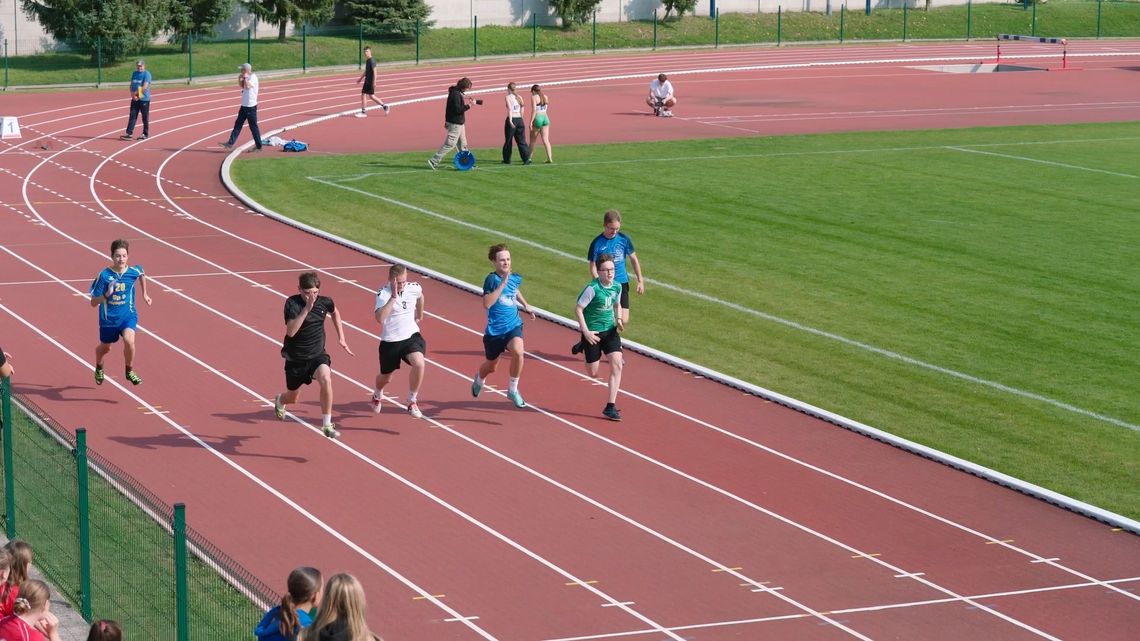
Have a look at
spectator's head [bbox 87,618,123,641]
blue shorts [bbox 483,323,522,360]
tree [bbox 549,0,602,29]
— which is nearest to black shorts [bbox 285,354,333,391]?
blue shorts [bbox 483,323,522,360]

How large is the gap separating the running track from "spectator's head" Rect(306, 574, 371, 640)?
12.4 ft

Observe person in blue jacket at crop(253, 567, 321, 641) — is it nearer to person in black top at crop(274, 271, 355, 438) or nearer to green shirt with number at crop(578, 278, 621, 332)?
person in black top at crop(274, 271, 355, 438)

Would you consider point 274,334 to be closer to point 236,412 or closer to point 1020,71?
point 236,412

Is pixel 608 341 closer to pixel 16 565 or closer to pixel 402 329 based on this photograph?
pixel 402 329

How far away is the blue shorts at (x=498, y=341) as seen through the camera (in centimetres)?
1661

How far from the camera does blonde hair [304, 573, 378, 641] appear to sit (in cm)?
753

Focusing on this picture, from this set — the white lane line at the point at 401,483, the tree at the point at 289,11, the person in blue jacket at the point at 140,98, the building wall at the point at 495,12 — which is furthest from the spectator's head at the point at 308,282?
the tree at the point at 289,11

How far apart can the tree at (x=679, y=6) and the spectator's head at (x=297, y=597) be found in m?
68.8

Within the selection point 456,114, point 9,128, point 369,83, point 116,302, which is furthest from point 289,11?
point 116,302

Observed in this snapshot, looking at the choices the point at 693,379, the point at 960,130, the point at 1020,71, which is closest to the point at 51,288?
the point at 693,379

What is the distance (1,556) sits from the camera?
8930 mm

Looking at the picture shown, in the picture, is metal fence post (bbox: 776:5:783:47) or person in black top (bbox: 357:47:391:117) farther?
metal fence post (bbox: 776:5:783:47)

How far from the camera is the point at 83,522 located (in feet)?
34.8

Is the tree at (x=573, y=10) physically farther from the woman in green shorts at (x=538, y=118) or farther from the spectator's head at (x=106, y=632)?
the spectator's head at (x=106, y=632)
